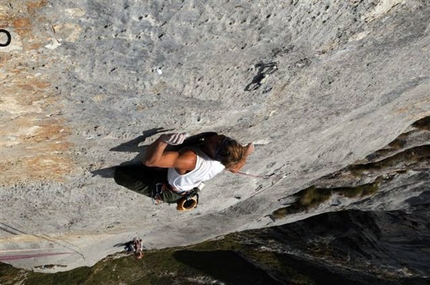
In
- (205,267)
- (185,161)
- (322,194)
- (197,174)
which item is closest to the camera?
(185,161)

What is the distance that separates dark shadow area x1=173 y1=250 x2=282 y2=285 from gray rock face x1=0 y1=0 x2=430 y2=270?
6473 mm

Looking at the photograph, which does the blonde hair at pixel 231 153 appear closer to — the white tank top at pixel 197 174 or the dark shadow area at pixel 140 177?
the white tank top at pixel 197 174

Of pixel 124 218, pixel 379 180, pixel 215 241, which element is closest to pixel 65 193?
pixel 124 218

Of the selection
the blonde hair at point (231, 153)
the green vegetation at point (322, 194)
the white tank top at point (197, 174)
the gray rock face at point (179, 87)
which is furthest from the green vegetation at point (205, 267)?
the blonde hair at point (231, 153)

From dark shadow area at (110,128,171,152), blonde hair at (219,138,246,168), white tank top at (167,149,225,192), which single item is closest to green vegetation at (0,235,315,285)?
white tank top at (167,149,225,192)

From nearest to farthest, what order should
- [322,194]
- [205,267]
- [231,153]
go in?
[231,153] < [322,194] < [205,267]

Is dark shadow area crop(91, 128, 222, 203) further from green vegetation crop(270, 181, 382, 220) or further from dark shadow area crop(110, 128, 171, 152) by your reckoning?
green vegetation crop(270, 181, 382, 220)

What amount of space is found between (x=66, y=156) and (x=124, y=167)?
0.72 metres

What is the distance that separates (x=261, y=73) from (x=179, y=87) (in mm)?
619

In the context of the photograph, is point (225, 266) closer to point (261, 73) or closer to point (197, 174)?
point (197, 174)

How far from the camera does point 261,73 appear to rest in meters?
3.31

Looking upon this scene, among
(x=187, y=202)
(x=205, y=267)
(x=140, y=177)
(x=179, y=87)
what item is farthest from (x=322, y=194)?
(x=179, y=87)

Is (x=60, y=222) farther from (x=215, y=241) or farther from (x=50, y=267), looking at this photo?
(x=215, y=241)

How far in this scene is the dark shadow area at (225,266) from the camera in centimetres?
1253
